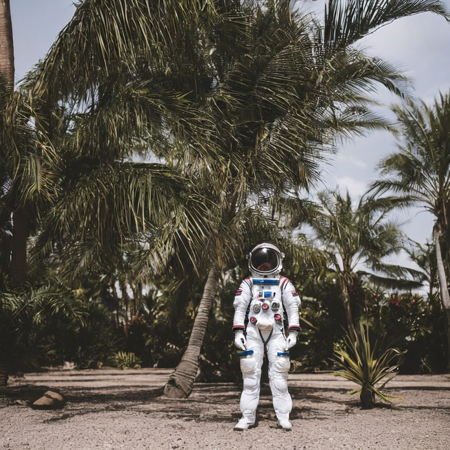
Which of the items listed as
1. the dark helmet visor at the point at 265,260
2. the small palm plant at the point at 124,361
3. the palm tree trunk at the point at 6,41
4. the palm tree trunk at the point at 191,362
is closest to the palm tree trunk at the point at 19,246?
the palm tree trunk at the point at 6,41

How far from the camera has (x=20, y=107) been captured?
→ 694 cm

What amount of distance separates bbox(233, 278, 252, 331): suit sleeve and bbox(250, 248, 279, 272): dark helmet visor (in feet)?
0.76

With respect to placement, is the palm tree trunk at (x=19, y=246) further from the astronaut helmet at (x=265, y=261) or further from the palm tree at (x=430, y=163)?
the palm tree at (x=430, y=163)

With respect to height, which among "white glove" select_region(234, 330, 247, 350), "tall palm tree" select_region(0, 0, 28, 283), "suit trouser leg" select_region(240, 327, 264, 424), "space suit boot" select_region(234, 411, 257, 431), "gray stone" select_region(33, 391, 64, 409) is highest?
"tall palm tree" select_region(0, 0, 28, 283)

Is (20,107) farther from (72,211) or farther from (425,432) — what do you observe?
(425,432)

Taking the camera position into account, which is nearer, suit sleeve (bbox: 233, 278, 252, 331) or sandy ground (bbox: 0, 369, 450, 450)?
sandy ground (bbox: 0, 369, 450, 450)

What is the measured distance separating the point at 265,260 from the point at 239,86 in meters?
3.69

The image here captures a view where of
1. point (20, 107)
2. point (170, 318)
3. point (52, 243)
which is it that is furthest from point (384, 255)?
point (20, 107)

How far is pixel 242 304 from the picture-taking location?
555 centimetres

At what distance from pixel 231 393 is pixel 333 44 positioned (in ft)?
21.9

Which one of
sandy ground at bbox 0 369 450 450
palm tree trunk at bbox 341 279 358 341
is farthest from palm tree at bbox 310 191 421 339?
sandy ground at bbox 0 369 450 450

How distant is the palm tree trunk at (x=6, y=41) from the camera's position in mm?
8336

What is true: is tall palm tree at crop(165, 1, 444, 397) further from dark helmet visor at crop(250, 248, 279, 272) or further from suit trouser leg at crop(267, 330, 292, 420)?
suit trouser leg at crop(267, 330, 292, 420)

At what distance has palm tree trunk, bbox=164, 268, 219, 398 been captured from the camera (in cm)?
871
